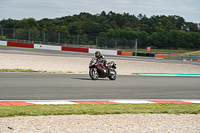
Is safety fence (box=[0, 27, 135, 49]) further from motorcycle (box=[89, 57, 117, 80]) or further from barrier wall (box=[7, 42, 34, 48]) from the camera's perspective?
motorcycle (box=[89, 57, 117, 80])

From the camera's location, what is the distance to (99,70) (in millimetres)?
16359

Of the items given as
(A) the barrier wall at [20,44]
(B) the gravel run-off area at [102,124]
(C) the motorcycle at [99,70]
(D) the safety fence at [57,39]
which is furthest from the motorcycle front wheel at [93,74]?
(A) the barrier wall at [20,44]

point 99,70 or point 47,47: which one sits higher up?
point 47,47

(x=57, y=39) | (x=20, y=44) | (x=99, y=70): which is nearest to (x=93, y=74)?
(x=99, y=70)

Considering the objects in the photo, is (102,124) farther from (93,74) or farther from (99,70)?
(99,70)

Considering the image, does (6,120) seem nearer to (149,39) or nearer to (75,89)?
(75,89)

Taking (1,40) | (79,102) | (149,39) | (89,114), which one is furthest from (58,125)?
(149,39)

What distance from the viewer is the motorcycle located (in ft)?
52.8

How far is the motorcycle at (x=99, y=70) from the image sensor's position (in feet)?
52.8

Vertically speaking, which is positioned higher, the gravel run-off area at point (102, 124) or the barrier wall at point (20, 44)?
the barrier wall at point (20, 44)

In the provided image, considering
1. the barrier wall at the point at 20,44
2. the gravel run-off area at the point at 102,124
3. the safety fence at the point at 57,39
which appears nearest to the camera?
the gravel run-off area at the point at 102,124

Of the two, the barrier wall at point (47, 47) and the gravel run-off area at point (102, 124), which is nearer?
the gravel run-off area at point (102, 124)

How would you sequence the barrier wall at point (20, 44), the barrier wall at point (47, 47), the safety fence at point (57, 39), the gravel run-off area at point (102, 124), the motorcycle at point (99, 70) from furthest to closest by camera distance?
the barrier wall at point (47, 47) < the barrier wall at point (20, 44) < the safety fence at point (57, 39) < the motorcycle at point (99, 70) < the gravel run-off area at point (102, 124)

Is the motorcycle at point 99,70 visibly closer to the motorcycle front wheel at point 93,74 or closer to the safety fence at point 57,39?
the motorcycle front wheel at point 93,74
